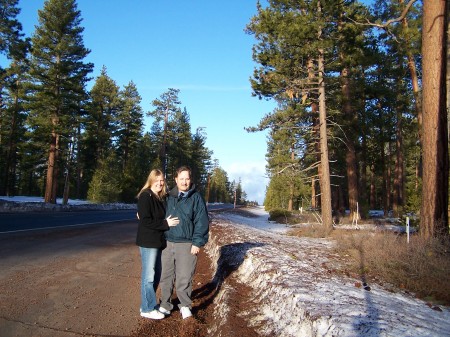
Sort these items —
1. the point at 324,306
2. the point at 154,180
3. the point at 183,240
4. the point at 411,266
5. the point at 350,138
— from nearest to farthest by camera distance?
the point at 324,306, the point at 183,240, the point at 154,180, the point at 411,266, the point at 350,138

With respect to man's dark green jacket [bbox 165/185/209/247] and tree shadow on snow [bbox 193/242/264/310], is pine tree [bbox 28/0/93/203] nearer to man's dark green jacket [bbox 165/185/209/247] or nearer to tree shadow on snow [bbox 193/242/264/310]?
tree shadow on snow [bbox 193/242/264/310]

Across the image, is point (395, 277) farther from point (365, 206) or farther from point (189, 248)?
point (365, 206)

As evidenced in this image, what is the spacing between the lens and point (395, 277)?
235 inches

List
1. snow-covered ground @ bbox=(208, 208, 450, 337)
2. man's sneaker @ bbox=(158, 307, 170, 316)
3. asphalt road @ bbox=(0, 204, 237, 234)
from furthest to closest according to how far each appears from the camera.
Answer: asphalt road @ bbox=(0, 204, 237, 234), man's sneaker @ bbox=(158, 307, 170, 316), snow-covered ground @ bbox=(208, 208, 450, 337)

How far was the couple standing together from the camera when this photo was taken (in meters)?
4.96

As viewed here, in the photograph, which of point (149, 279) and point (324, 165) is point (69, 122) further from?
point (149, 279)

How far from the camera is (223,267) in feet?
25.0

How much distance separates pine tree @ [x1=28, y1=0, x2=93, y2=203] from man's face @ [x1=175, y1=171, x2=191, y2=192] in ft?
96.2

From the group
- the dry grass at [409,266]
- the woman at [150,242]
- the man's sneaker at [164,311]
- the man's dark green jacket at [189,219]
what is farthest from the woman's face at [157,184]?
the dry grass at [409,266]

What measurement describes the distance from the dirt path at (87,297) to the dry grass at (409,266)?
8.21 ft

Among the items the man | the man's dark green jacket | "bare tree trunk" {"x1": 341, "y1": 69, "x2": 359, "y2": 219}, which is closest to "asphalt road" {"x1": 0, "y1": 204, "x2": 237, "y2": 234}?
the man

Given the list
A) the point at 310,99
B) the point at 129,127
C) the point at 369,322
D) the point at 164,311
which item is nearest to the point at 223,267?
the point at 164,311

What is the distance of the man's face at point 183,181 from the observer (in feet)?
16.7

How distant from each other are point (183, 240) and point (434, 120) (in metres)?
Result: 6.68
